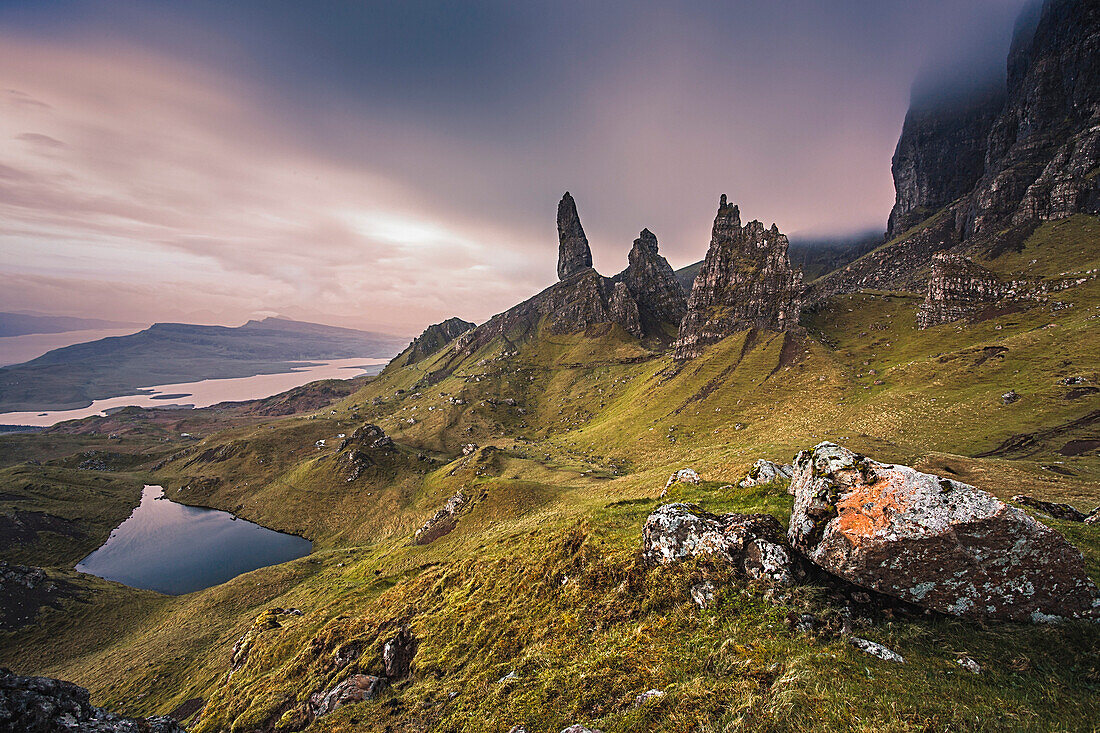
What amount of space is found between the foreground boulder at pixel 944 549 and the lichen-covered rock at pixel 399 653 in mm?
17362

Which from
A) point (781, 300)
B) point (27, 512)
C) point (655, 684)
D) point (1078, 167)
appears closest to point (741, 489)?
point (655, 684)

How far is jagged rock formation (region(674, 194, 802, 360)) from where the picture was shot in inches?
4321

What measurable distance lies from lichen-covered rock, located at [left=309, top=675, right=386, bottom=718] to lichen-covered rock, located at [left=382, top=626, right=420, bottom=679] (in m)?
0.57

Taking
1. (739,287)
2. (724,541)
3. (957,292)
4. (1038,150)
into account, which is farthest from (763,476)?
(1038,150)

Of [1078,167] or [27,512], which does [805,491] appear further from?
[1078,167]

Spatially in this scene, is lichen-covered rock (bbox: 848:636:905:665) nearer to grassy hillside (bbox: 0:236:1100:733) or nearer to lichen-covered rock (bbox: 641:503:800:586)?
grassy hillside (bbox: 0:236:1100:733)

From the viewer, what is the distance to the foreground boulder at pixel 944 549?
891cm

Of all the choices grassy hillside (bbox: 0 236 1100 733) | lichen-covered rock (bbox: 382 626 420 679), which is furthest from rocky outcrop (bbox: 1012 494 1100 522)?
lichen-covered rock (bbox: 382 626 420 679)

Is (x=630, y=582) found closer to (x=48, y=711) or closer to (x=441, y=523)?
(x=48, y=711)

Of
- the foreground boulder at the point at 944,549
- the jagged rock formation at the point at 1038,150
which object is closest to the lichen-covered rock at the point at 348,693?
the foreground boulder at the point at 944,549

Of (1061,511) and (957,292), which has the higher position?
(957,292)

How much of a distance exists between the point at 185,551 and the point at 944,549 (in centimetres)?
11773

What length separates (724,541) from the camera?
13.3 metres

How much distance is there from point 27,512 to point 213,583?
56348 mm
